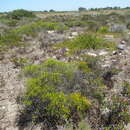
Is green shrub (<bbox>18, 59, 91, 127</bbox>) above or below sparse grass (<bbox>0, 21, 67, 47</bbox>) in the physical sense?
below

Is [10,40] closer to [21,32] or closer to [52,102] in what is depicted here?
[21,32]

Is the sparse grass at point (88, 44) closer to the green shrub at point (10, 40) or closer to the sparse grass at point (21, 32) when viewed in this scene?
the green shrub at point (10, 40)

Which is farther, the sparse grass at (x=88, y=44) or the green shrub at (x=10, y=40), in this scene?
the green shrub at (x=10, y=40)

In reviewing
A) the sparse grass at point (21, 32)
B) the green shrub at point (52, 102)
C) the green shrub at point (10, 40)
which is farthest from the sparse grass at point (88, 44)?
the green shrub at point (52, 102)

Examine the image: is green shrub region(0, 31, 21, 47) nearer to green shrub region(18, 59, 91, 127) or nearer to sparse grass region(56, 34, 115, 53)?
sparse grass region(56, 34, 115, 53)

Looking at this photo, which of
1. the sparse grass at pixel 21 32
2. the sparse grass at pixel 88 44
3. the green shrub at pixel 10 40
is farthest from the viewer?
the sparse grass at pixel 21 32

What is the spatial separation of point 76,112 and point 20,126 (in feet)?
4.06

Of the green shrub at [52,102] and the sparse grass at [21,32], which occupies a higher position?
the sparse grass at [21,32]

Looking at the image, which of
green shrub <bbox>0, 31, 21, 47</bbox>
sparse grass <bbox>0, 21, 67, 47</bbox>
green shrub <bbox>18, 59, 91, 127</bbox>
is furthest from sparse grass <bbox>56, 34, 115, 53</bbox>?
green shrub <bbox>18, 59, 91, 127</bbox>

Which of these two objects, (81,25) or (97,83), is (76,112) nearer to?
(97,83)

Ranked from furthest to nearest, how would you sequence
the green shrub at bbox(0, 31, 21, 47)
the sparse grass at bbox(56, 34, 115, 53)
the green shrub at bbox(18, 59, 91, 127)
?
the green shrub at bbox(0, 31, 21, 47)
the sparse grass at bbox(56, 34, 115, 53)
the green shrub at bbox(18, 59, 91, 127)

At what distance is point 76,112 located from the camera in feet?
11.8

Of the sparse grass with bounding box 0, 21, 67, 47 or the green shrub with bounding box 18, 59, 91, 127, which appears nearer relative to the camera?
the green shrub with bounding box 18, 59, 91, 127

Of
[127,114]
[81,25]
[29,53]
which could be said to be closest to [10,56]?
[29,53]
